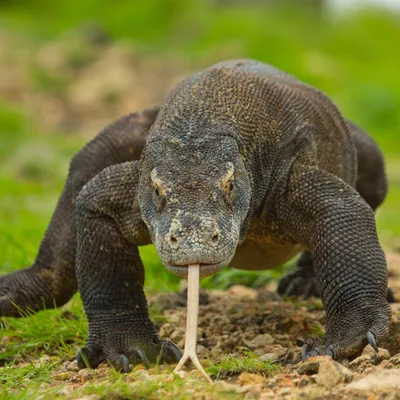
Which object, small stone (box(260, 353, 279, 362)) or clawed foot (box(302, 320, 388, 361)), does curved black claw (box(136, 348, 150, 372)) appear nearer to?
small stone (box(260, 353, 279, 362))

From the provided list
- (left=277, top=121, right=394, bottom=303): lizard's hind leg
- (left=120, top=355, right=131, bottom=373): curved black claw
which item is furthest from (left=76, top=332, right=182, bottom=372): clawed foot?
(left=277, top=121, right=394, bottom=303): lizard's hind leg

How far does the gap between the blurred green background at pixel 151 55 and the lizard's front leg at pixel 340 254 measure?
1069 cm

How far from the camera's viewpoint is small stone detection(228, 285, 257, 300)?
6012 mm

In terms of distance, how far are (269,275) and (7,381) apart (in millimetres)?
2975

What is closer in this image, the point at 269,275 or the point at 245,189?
the point at 245,189

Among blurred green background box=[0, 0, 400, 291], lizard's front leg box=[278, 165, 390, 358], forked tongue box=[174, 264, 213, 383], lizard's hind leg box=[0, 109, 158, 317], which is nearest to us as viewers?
forked tongue box=[174, 264, 213, 383]

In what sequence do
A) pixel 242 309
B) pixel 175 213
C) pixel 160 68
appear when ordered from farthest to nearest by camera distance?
pixel 160 68
pixel 242 309
pixel 175 213

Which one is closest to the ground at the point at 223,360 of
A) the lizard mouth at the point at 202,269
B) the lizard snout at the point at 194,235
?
the lizard mouth at the point at 202,269

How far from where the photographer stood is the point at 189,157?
377 cm

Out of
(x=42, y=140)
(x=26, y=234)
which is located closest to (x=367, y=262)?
(x=26, y=234)

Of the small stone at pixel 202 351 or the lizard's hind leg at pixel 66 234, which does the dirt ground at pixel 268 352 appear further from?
the lizard's hind leg at pixel 66 234

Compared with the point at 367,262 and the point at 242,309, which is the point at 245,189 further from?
the point at 242,309

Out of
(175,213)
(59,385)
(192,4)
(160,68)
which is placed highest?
(192,4)

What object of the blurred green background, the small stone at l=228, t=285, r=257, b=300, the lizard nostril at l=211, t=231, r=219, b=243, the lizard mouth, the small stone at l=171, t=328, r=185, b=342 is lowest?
the small stone at l=171, t=328, r=185, b=342
